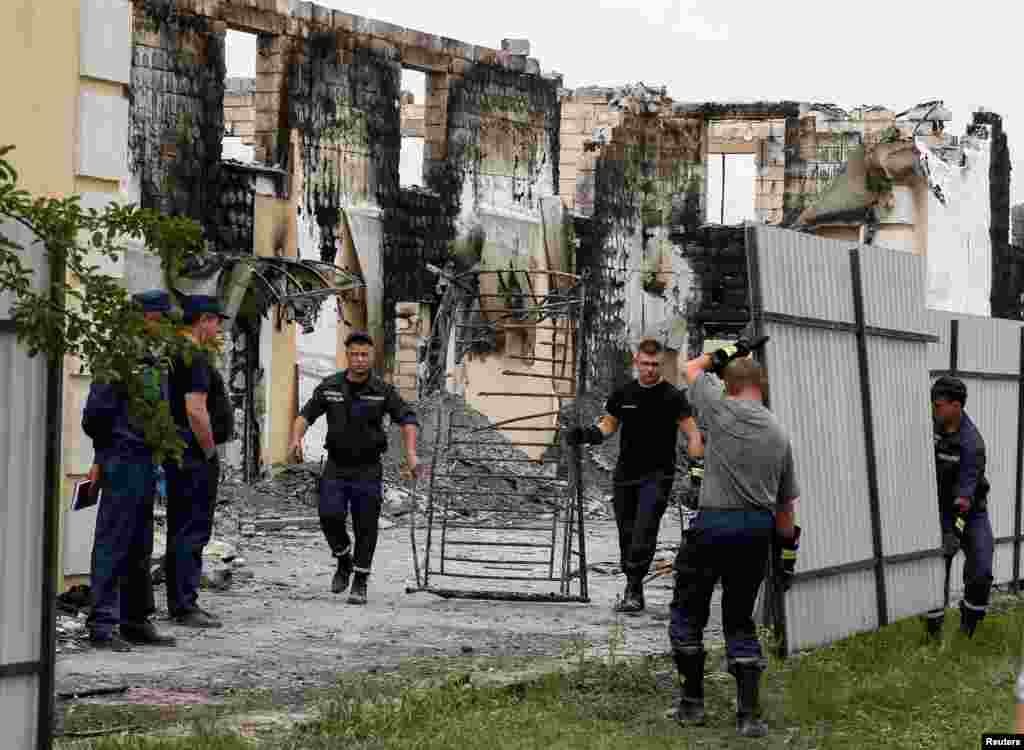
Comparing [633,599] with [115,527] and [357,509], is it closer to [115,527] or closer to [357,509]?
[357,509]

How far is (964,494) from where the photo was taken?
12.3 m

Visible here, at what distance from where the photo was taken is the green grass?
27.4 ft

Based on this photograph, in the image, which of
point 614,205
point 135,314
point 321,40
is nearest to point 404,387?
point 321,40

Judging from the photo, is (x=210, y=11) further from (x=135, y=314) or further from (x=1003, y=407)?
(x=135, y=314)

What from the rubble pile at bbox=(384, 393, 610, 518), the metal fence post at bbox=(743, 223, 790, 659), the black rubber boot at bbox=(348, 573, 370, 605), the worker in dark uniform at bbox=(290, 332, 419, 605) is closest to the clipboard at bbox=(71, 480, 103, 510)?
the worker in dark uniform at bbox=(290, 332, 419, 605)

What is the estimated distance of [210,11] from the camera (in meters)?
21.4

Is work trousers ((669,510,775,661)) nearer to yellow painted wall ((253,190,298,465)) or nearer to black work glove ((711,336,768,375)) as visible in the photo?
black work glove ((711,336,768,375))

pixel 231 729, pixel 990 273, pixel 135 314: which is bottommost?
pixel 231 729

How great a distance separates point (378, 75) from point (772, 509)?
16.1 meters

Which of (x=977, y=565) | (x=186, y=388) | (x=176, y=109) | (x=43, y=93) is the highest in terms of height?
(x=176, y=109)

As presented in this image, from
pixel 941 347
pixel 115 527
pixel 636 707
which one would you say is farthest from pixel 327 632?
pixel 941 347

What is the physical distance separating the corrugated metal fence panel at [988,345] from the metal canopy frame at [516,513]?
2.72m

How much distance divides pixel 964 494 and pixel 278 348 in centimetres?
1143

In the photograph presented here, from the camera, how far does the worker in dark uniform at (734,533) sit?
8.93 m
